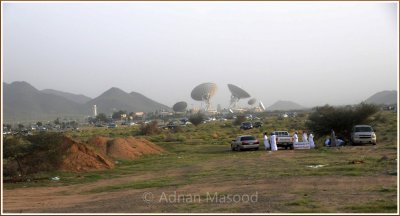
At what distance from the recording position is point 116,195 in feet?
48.8

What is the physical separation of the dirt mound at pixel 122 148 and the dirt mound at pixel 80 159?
5053mm

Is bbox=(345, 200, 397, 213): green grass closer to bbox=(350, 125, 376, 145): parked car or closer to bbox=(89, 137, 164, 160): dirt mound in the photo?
bbox=(89, 137, 164, 160): dirt mound

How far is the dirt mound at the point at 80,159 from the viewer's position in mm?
23688

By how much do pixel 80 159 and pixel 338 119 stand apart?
74.6ft

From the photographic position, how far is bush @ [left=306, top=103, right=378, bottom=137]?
132 feet

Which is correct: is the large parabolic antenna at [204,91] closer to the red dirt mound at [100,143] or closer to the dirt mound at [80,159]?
the red dirt mound at [100,143]

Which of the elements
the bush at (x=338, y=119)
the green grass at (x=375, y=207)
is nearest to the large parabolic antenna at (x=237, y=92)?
the bush at (x=338, y=119)

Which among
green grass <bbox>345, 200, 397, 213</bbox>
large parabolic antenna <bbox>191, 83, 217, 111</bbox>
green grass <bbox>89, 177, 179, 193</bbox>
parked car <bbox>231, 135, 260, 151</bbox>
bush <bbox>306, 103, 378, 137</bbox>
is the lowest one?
green grass <bbox>89, 177, 179, 193</bbox>

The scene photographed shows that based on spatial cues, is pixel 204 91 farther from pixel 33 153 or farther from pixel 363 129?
pixel 33 153

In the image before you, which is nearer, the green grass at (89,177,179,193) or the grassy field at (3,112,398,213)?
the grassy field at (3,112,398,213)

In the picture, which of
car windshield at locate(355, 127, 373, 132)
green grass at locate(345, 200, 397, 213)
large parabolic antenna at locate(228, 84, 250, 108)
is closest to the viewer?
green grass at locate(345, 200, 397, 213)

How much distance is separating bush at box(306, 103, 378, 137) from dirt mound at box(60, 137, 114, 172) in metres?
20.6

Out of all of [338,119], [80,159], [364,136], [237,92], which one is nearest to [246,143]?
[364,136]

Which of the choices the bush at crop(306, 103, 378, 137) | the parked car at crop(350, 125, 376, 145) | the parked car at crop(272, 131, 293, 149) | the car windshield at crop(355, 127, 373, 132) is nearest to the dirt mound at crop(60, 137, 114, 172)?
the parked car at crop(272, 131, 293, 149)
